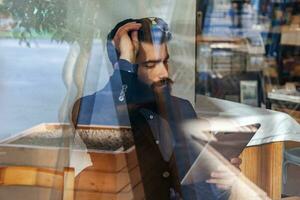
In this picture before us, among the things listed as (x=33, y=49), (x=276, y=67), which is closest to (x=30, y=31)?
(x=33, y=49)

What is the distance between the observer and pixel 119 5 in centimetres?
199

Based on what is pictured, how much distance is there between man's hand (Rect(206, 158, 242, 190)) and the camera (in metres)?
1.42

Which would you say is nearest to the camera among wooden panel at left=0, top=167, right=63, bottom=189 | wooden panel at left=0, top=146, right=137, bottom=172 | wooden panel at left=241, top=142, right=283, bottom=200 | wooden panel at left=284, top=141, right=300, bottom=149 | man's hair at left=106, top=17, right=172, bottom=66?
wooden panel at left=0, top=167, right=63, bottom=189

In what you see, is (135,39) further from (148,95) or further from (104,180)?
(104,180)

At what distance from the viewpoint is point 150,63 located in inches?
58.8

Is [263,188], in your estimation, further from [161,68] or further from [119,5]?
[119,5]

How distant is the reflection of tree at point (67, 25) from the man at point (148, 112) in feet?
0.93

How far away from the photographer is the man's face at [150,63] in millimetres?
1453

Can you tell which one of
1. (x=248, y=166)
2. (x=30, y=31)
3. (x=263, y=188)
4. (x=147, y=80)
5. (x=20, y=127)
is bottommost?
(x=263, y=188)

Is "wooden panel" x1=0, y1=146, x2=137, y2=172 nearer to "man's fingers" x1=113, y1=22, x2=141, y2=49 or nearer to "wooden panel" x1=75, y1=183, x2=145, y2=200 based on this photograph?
"wooden panel" x1=75, y1=183, x2=145, y2=200

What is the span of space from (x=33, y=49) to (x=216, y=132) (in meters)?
0.78

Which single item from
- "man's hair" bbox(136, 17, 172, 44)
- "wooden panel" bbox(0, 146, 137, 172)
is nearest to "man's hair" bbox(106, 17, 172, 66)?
"man's hair" bbox(136, 17, 172, 44)

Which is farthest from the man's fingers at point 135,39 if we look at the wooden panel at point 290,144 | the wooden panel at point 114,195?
the wooden panel at point 290,144

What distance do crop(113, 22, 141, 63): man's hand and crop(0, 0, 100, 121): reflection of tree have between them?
0.99 ft
